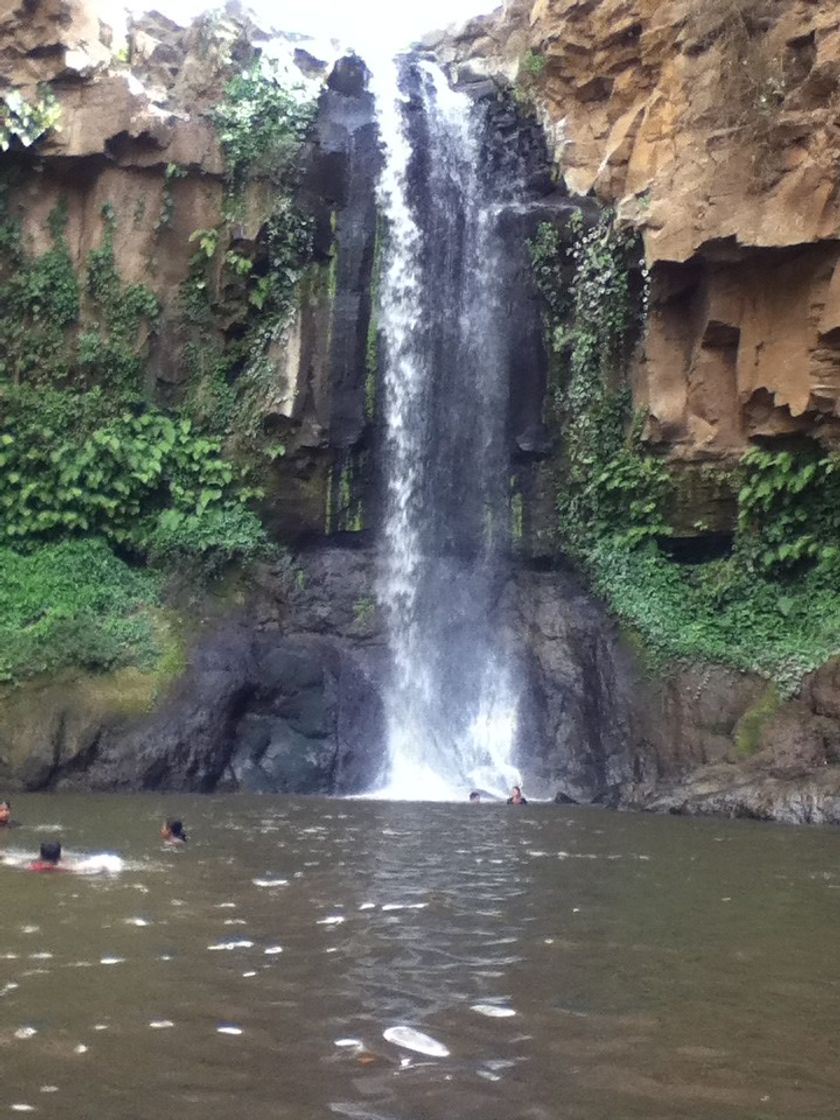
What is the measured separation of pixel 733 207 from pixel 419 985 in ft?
47.5

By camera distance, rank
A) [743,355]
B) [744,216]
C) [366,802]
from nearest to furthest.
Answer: [366,802], [744,216], [743,355]

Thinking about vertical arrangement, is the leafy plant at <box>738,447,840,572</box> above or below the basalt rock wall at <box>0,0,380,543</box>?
below

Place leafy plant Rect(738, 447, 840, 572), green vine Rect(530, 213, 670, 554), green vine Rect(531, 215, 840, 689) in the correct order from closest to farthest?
green vine Rect(531, 215, 840, 689) → leafy plant Rect(738, 447, 840, 572) → green vine Rect(530, 213, 670, 554)

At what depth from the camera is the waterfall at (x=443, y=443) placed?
1992 cm

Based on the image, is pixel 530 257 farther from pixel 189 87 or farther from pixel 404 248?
pixel 189 87

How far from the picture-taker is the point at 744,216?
17.4 m

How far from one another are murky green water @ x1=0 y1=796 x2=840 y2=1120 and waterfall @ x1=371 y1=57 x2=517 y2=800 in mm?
9047

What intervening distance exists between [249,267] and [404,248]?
2.89 metres

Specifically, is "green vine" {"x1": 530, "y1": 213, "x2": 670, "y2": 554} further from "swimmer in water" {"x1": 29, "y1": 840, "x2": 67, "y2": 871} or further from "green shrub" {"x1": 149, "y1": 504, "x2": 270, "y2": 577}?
"swimmer in water" {"x1": 29, "y1": 840, "x2": 67, "y2": 871}

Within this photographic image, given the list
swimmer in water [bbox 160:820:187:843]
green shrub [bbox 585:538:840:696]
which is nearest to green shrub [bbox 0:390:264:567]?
green shrub [bbox 585:538:840:696]

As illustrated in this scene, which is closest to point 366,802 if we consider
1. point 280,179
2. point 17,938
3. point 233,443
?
point 233,443

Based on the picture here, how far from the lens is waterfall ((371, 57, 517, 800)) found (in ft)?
65.4

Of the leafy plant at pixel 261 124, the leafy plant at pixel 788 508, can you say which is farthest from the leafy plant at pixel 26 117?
the leafy plant at pixel 788 508

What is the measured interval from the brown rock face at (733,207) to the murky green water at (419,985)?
944 centimetres
